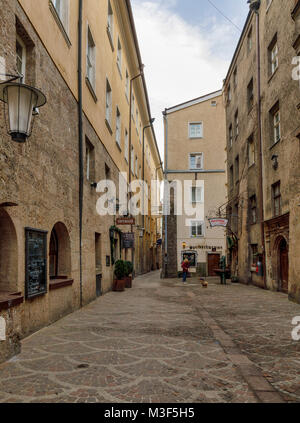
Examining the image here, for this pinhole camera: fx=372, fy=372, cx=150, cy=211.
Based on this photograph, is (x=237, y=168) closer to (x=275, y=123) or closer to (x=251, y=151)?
(x=251, y=151)

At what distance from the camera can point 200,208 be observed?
30.6m

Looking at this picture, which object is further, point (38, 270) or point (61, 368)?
point (38, 270)

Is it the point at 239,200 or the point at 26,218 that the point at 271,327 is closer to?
the point at 26,218

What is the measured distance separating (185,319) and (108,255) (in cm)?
692

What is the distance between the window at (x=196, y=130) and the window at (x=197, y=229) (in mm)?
7412

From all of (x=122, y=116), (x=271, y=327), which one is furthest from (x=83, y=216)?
(x=122, y=116)

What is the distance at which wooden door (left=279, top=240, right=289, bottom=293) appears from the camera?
14797mm

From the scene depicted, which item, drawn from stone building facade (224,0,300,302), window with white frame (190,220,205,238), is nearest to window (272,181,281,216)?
stone building facade (224,0,300,302)

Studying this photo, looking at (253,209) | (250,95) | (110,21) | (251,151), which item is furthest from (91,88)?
(250,95)

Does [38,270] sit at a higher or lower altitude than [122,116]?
lower

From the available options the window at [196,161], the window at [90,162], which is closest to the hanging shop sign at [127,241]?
the window at [90,162]

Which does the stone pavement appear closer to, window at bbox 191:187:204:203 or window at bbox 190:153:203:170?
window at bbox 191:187:204:203

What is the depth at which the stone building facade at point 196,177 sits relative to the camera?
30.0m
